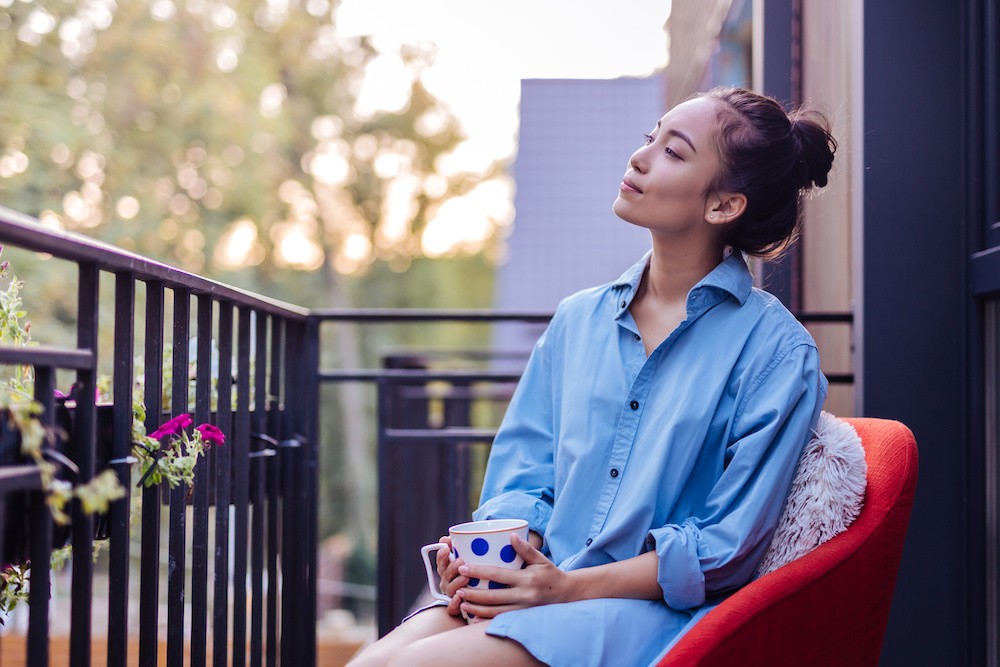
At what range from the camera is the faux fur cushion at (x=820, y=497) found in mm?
1257

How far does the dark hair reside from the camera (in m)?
1.49

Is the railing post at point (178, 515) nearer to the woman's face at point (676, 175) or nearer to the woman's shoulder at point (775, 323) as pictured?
the woman's face at point (676, 175)

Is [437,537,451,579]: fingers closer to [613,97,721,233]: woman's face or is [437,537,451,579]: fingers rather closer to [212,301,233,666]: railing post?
[212,301,233,666]: railing post

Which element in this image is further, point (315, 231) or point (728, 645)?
point (315, 231)

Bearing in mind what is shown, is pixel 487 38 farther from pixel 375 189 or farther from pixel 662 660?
pixel 375 189

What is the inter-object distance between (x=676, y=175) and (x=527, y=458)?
0.55 m

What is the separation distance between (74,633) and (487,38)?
3.91 meters

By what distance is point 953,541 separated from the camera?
5.89 feet

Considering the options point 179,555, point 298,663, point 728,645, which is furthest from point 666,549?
point 298,663

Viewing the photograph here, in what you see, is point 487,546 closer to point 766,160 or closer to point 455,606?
point 455,606

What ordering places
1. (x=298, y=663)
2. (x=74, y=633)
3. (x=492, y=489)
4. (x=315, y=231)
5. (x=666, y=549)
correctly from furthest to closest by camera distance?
1. (x=315, y=231)
2. (x=298, y=663)
3. (x=492, y=489)
4. (x=666, y=549)
5. (x=74, y=633)

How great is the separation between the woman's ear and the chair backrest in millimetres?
446

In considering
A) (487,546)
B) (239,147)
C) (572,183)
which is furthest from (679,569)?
(239,147)

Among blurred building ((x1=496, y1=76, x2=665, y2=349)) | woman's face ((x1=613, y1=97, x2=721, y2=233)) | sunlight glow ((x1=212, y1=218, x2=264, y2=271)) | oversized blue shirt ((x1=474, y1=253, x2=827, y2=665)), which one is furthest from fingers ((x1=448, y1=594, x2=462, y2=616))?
sunlight glow ((x1=212, y1=218, x2=264, y2=271))
